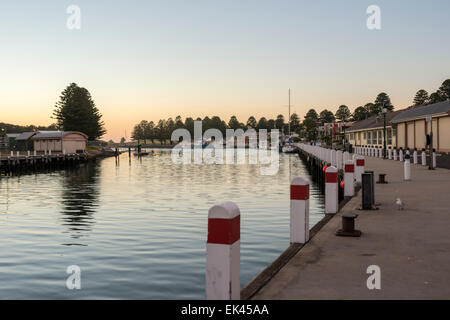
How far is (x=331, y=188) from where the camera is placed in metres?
11.5

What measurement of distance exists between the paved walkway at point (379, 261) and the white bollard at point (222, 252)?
24.9 inches

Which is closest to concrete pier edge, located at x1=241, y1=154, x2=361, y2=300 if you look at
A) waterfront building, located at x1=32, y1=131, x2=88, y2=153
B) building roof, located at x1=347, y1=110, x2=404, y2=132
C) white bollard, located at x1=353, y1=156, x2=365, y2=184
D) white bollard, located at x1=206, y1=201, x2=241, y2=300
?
white bollard, located at x1=206, y1=201, x2=241, y2=300

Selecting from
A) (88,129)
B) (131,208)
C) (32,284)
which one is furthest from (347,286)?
(88,129)

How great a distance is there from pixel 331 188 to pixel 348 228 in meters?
2.58

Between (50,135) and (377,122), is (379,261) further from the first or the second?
(50,135)

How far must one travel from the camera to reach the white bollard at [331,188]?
11.2 metres

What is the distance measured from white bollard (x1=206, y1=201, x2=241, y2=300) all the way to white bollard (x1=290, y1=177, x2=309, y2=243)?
3558mm

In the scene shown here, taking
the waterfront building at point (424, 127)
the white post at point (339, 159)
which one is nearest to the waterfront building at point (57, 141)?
the waterfront building at point (424, 127)

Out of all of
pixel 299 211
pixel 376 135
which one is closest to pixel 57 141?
pixel 376 135

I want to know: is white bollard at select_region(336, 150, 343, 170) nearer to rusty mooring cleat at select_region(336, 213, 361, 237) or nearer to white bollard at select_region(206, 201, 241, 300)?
rusty mooring cleat at select_region(336, 213, 361, 237)

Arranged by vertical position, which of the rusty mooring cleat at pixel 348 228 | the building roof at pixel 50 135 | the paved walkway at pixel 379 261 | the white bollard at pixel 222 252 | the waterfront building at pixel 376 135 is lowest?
the paved walkway at pixel 379 261

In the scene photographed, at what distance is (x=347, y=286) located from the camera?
18.8 ft

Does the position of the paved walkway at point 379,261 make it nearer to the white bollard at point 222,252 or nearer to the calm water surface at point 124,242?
the white bollard at point 222,252

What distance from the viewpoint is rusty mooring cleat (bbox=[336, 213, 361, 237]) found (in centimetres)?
883
